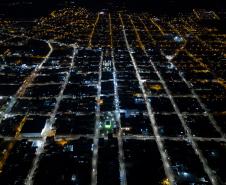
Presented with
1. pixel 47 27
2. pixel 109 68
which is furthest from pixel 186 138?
pixel 47 27

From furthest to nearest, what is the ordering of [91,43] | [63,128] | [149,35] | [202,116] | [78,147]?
[149,35] → [91,43] → [202,116] → [63,128] → [78,147]

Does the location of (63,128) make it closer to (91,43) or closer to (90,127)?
(90,127)

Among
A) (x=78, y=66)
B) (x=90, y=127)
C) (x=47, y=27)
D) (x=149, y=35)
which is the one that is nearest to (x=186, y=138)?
(x=90, y=127)

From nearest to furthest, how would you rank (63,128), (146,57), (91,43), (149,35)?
(63,128) → (146,57) → (91,43) → (149,35)

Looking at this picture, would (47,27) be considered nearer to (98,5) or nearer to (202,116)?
(98,5)

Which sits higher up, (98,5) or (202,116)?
(202,116)

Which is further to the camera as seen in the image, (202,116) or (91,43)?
(91,43)

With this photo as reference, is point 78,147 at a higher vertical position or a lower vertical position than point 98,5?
higher

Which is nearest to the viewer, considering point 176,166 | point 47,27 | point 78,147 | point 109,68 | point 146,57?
point 176,166

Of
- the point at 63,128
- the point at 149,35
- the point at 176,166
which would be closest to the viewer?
the point at 176,166
